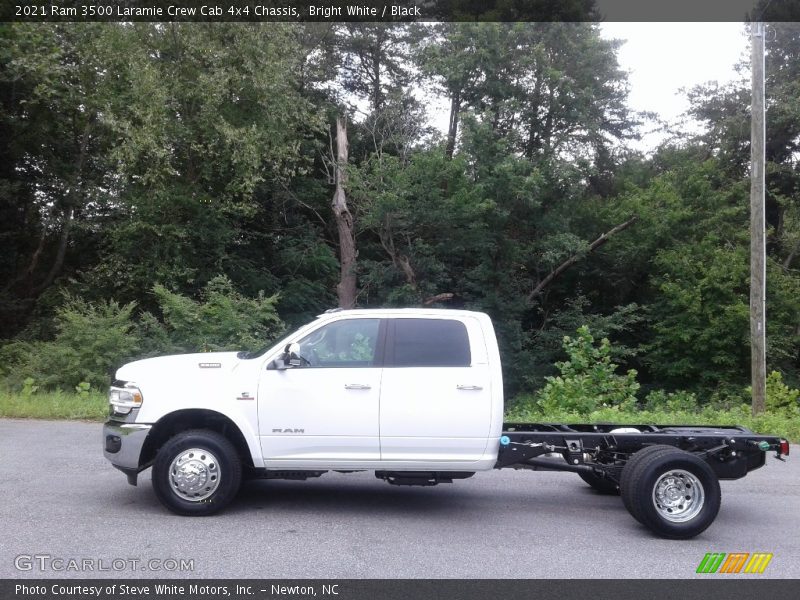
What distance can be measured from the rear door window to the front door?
0.31 m

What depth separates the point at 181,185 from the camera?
2384 centimetres

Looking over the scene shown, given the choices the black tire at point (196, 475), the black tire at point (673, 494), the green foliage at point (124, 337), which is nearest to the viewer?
the black tire at point (673, 494)

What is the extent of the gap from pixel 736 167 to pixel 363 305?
17.1 m

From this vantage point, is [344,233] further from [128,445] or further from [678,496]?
[678,496]

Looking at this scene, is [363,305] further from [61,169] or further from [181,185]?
[61,169]

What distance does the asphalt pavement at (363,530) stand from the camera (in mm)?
5914

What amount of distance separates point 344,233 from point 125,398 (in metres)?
21.2

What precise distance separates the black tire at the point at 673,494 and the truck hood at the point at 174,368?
391cm

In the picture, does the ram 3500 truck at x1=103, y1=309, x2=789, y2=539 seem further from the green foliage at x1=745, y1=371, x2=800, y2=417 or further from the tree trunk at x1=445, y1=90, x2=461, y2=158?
the tree trunk at x1=445, y1=90, x2=461, y2=158

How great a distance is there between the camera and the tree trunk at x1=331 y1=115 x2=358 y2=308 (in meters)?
27.7

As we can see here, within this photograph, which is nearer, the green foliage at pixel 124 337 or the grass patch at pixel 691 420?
the grass patch at pixel 691 420
